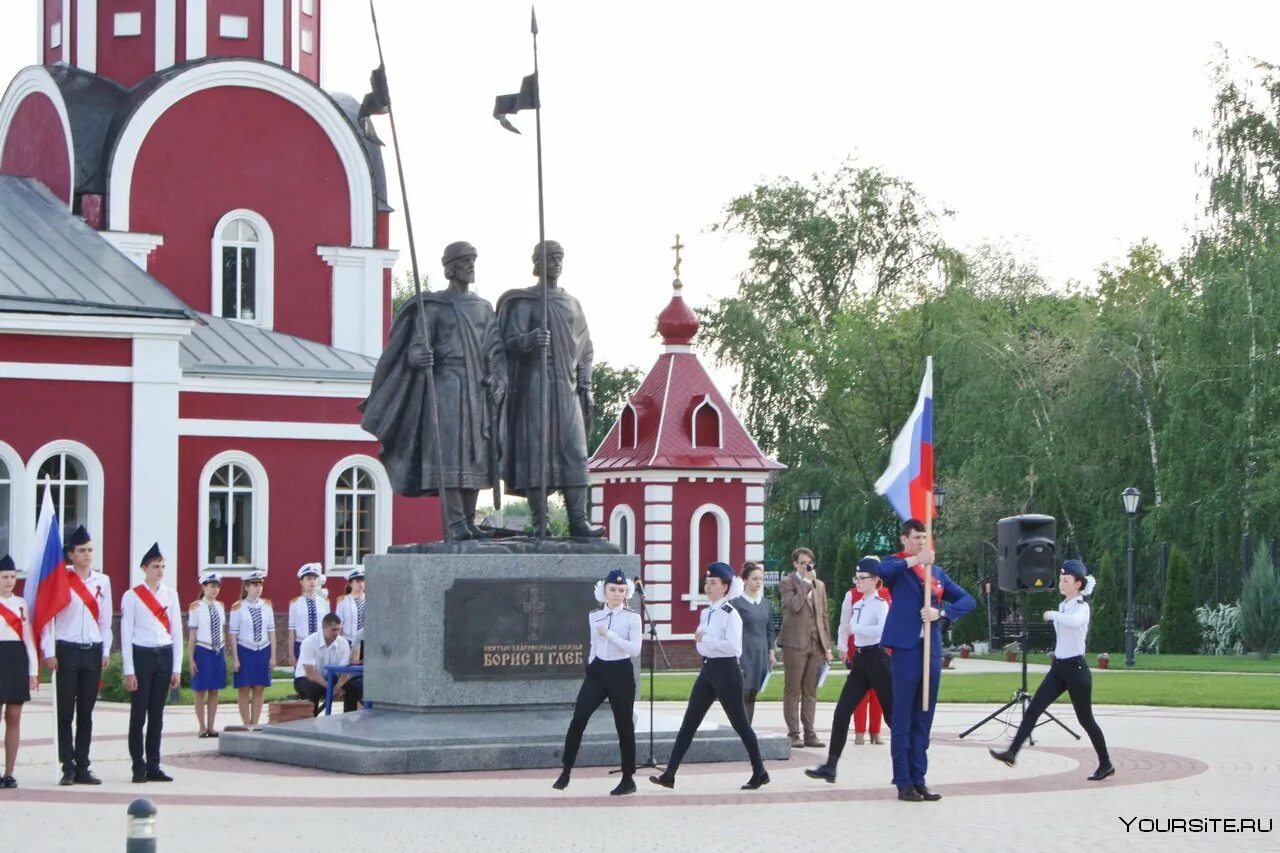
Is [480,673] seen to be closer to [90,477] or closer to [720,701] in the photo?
[720,701]

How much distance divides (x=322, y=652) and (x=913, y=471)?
22.1 ft

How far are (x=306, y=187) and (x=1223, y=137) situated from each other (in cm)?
1809

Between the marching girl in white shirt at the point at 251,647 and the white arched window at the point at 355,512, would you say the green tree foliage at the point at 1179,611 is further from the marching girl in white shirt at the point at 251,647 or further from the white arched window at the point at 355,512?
the marching girl in white shirt at the point at 251,647

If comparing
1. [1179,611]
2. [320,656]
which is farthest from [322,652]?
[1179,611]

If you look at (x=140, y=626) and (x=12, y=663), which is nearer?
(x=12, y=663)

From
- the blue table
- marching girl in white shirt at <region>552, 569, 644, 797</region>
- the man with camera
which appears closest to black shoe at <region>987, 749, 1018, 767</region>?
the man with camera

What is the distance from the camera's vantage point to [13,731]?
1508cm

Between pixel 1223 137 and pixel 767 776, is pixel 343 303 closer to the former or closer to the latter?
pixel 1223 137

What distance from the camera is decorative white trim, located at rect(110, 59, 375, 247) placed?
3825 cm

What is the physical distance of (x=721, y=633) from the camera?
48.1 feet

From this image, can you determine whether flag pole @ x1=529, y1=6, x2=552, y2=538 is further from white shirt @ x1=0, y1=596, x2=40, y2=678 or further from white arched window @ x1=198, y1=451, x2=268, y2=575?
white arched window @ x1=198, y1=451, x2=268, y2=575

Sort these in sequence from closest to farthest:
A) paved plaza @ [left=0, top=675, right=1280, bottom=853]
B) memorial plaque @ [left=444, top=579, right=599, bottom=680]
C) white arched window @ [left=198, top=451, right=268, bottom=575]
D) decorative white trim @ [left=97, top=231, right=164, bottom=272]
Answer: paved plaza @ [left=0, top=675, right=1280, bottom=853] → memorial plaque @ [left=444, top=579, right=599, bottom=680] → white arched window @ [left=198, top=451, right=268, bottom=575] → decorative white trim @ [left=97, top=231, right=164, bottom=272]

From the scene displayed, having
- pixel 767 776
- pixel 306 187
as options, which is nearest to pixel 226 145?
pixel 306 187

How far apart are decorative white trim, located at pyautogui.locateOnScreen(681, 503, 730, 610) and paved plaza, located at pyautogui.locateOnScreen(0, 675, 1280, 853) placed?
23441 mm
